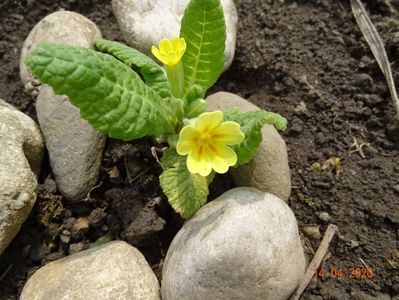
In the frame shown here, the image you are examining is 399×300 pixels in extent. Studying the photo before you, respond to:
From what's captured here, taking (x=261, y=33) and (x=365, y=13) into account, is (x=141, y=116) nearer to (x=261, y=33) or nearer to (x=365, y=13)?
(x=261, y=33)

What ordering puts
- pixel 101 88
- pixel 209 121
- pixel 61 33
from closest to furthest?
pixel 101 88
pixel 209 121
pixel 61 33

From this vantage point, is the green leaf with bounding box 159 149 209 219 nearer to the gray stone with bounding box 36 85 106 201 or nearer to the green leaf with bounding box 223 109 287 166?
the green leaf with bounding box 223 109 287 166

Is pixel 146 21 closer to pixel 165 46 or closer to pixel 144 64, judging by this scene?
pixel 144 64

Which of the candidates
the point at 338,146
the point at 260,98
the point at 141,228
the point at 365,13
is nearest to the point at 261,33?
the point at 260,98

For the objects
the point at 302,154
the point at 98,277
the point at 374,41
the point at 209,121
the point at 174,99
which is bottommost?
the point at 98,277

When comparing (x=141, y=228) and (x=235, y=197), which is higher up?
(x=235, y=197)

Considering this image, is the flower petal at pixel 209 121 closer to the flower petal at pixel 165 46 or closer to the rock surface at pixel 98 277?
the flower petal at pixel 165 46
